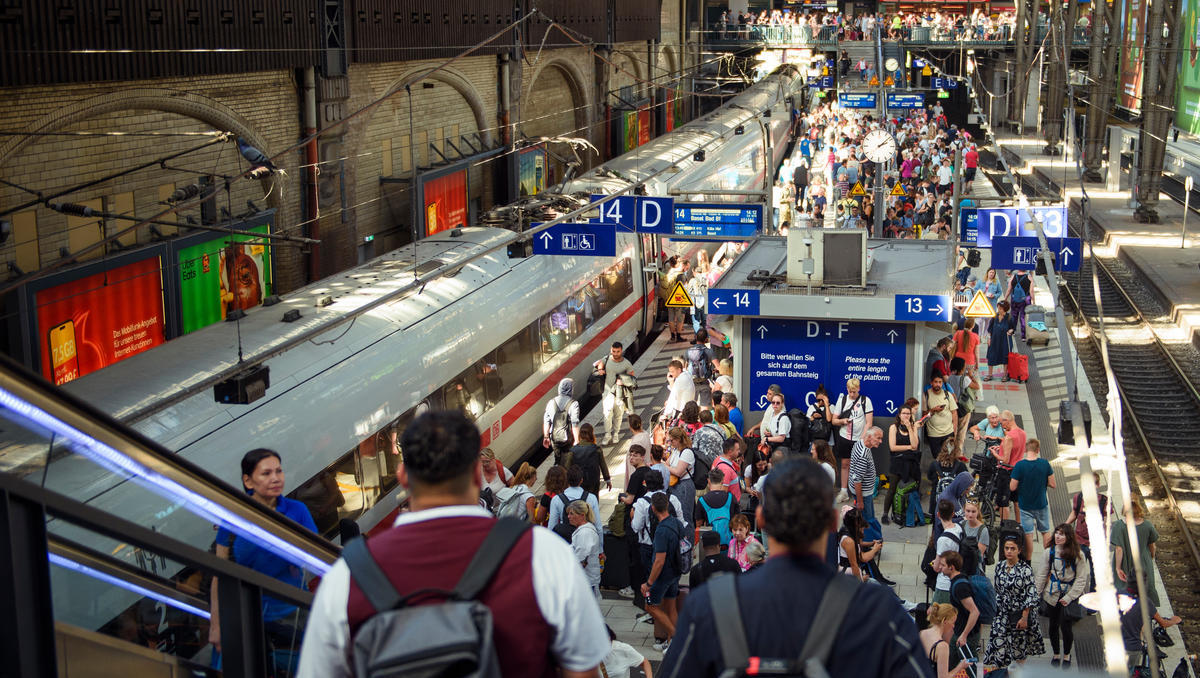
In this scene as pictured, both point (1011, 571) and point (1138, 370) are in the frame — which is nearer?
point (1011, 571)

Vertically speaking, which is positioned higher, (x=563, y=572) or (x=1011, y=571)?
(x=563, y=572)

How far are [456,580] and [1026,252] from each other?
1653cm

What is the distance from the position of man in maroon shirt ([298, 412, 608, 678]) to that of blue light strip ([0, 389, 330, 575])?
0.87 metres

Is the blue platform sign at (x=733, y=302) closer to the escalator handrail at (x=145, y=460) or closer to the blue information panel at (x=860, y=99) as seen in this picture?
the escalator handrail at (x=145, y=460)

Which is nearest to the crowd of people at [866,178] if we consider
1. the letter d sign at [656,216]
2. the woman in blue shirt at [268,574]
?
the letter d sign at [656,216]

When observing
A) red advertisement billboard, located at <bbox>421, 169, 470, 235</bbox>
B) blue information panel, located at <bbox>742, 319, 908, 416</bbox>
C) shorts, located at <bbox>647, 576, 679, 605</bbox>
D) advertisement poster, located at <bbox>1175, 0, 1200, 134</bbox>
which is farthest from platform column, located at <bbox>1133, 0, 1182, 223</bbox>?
shorts, located at <bbox>647, 576, 679, 605</bbox>

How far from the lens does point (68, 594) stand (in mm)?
3797

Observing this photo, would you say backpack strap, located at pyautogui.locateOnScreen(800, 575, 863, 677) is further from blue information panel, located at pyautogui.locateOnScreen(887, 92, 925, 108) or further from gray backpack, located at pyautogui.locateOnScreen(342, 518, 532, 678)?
blue information panel, located at pyautogui.locateOnScreen(887, 92, 925, 108)

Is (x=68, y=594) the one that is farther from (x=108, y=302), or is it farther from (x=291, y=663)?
(x=108, y=302)

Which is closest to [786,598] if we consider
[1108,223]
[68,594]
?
[68,594]

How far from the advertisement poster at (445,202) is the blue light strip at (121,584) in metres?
22.1

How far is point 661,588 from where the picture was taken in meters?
10.7

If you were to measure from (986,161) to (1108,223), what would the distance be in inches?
663

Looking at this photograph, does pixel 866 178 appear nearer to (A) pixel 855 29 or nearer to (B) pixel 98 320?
(B) pixel 98 320
